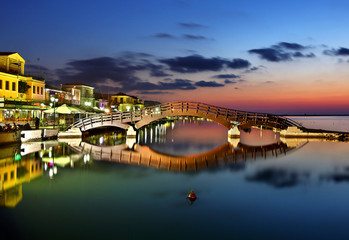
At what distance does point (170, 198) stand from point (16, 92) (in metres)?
35.1

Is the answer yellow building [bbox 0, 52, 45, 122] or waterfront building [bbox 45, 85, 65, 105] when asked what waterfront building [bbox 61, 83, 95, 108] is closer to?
waterfront building [bbox 45, 85, 65, 105]

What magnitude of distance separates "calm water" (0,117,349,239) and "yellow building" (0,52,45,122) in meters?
15.2

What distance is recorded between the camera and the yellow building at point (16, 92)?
35594mm

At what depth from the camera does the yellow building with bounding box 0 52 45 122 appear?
35.6 m

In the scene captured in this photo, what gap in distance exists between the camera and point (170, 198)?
41.9ft

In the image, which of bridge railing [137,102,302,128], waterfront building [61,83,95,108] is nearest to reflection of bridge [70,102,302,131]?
bridge railing [137,102,302,128]

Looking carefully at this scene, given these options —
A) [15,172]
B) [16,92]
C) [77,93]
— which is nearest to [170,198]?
[15,172]

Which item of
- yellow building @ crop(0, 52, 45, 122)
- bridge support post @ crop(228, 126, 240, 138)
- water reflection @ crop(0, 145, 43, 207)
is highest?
yellow building @ crop(0, 52, 45, 122)

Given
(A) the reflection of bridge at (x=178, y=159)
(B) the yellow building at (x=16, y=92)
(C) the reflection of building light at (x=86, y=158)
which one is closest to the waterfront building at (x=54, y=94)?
(B) the yellow building at (x=16, y=92)

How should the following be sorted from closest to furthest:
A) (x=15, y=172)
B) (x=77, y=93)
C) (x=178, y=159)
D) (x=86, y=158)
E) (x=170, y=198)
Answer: (x=170, y=198) < (x=15, y=172) < (x=86, y=158) < (x=178, y=159) < (x=77, y=93)

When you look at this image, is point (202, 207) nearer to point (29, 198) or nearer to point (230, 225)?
point (230, 225)

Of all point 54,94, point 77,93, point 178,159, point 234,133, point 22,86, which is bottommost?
point 178,159

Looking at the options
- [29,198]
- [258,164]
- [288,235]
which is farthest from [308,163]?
[29,198]

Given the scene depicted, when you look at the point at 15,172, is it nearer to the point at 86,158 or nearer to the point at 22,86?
the point at 86,158
